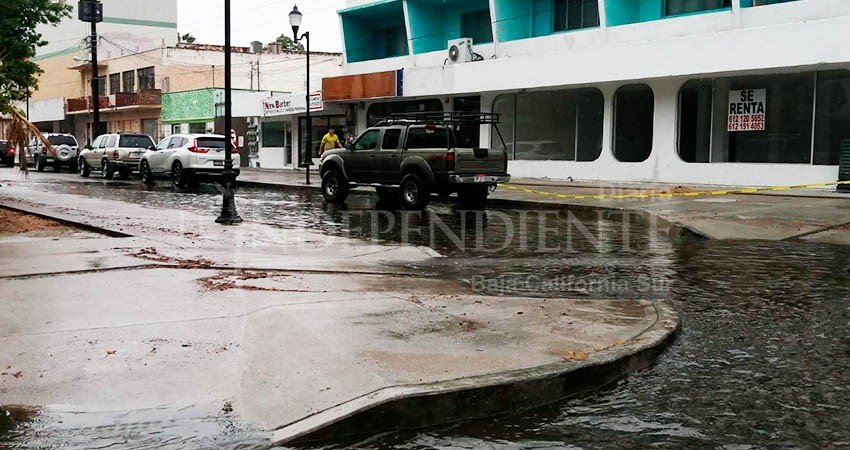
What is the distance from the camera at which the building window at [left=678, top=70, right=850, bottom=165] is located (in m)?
20.2

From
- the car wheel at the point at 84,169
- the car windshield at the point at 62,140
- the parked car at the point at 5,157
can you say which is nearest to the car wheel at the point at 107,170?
the car wheel at the point at 84,169

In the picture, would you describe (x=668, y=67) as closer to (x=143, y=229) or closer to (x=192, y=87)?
(x=143, y=229)

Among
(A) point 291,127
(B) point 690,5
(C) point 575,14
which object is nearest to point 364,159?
(B) point 690,5

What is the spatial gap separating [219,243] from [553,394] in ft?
26.1

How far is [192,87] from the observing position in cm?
4841

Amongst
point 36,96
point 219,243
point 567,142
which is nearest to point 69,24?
point 36,96

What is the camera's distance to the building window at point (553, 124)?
26219 mm

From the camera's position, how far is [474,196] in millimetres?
18766

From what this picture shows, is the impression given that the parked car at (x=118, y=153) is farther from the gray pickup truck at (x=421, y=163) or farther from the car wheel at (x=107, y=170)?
the gray pickup truck at (x=421, y=163)

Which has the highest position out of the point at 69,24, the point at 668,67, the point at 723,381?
the point at 69,24

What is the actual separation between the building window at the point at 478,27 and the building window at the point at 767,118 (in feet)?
29.7

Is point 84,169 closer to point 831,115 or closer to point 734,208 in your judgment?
point 734,208

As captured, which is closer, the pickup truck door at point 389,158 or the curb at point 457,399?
the curb at point 457,399

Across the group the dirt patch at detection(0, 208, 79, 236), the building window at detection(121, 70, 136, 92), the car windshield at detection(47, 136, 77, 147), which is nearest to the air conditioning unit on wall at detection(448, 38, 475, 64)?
the dirt patch at detection(0, 208, 79, 236)
